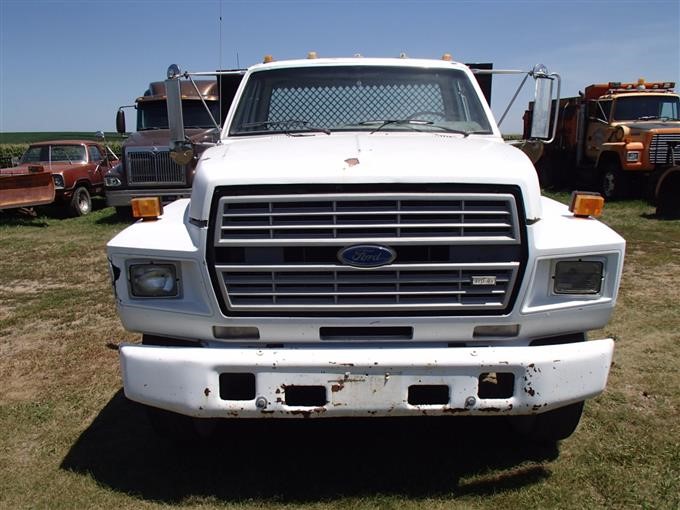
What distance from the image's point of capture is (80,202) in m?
14.7

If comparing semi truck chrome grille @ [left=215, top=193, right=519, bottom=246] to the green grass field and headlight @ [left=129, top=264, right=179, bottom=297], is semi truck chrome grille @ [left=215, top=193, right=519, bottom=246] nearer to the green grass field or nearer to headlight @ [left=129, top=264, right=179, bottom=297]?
headlight @ [left=129, top=264, right=179, bottom=297]

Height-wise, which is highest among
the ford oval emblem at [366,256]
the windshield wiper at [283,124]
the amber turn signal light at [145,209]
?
the windshield wiper at [283,124]

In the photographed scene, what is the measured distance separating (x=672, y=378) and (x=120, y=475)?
365 cm

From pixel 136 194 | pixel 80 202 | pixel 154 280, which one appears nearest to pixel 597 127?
pixel 136 194

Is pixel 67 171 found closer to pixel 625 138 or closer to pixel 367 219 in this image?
pixel 625 138

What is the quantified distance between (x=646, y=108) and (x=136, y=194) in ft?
39.1

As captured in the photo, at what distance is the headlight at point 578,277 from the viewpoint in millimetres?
2898

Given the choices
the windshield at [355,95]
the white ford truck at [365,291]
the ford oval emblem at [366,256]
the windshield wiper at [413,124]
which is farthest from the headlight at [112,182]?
the ford oval emblem at [366,256]

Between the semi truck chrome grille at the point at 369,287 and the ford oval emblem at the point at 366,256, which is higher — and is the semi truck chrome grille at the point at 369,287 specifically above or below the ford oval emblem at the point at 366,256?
below

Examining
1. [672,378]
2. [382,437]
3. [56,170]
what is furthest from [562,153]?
[382,437]

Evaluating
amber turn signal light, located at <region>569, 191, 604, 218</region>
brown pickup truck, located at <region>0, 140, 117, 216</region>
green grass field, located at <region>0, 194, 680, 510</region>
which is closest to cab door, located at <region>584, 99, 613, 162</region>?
green grass field, located at <region>0, 194, 680, 510</region>

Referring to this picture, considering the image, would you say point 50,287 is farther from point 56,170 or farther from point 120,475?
point 56,170

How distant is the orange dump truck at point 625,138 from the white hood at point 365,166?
9.84 meters

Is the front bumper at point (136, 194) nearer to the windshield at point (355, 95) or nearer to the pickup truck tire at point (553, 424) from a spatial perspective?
the windshield at point (355, 95)
